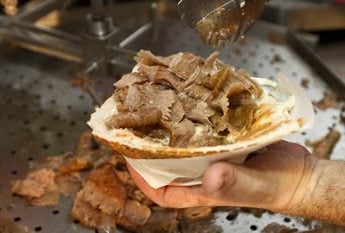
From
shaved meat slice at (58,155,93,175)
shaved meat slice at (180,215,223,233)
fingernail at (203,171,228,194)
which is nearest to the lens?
fingernail at (203,171,228,194)

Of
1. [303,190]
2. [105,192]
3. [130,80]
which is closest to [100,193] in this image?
[105,192]

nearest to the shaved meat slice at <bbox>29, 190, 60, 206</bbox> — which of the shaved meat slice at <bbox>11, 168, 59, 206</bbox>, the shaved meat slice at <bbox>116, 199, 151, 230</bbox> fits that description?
the shaved meat slice at <bbox>11, 168, 59, 206</bbox>

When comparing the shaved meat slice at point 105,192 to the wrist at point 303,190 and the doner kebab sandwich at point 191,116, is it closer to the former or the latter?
the doner kebab sandwich at point 191,116

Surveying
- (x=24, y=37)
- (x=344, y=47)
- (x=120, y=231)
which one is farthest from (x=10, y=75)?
(x=344, y=47)

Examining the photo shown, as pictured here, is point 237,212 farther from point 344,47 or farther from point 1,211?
point 344,47

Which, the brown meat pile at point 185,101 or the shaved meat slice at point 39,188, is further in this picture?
the shaved meat slice at point 39,188

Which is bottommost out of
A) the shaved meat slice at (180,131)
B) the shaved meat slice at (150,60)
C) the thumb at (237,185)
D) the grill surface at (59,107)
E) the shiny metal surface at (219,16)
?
the grill surface at (59,107)

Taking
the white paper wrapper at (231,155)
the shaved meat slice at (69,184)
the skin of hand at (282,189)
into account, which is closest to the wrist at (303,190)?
the skin of hand at (282,189)

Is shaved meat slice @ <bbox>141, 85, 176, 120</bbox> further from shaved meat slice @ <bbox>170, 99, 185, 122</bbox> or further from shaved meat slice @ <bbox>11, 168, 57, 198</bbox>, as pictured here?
shaved meat slice @ <bbox>11, 168, 57, 198</bbox>
